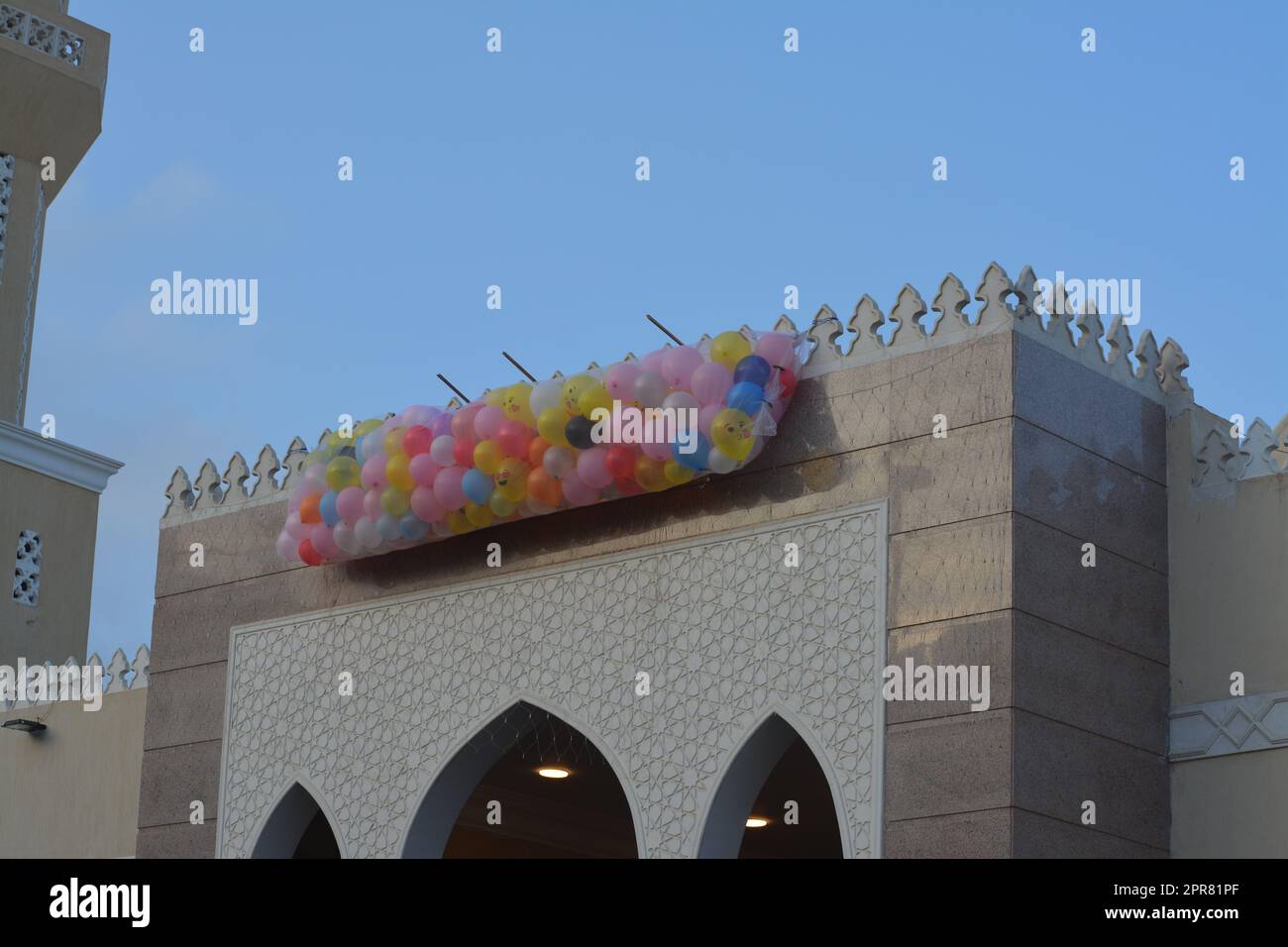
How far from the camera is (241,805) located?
9727 millimetres

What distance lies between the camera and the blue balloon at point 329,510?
9.35 meters

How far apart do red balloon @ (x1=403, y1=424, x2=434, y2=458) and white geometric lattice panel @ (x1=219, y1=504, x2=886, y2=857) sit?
642 mm

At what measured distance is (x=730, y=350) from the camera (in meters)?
8.19

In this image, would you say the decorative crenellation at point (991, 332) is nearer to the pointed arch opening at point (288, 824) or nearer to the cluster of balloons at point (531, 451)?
the cluster of balloons at point (531, 451)

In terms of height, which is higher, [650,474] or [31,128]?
[31,128]

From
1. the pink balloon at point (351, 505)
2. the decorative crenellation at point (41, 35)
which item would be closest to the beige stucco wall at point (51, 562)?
the decorative crenellation at point (41, 35)

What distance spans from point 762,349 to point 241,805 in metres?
3.51

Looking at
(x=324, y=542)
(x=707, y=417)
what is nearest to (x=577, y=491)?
(x=707, y=417)

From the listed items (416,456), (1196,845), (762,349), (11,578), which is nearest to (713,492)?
(762,349)

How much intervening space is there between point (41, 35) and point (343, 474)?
5.46m

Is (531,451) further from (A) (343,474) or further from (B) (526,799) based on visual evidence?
(B) (526,799)
